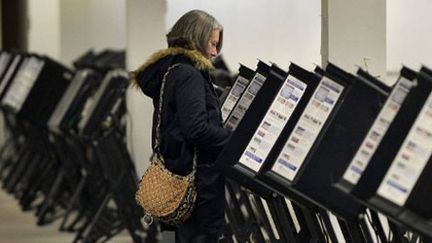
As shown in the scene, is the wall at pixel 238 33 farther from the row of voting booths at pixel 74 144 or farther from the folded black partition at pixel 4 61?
the folded black partition at pixel 4 61

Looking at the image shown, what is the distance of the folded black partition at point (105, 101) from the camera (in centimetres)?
798

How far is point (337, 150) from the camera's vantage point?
423cm

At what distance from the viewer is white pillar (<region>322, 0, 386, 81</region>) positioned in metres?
6.27

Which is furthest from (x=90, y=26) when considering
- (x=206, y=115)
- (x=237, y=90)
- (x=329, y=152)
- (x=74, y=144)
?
(x=329, y=152)

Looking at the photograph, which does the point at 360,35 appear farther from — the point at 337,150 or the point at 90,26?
the point at 90,26

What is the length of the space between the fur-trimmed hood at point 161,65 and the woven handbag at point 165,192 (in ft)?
0.18

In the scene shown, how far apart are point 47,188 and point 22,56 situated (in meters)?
1.21

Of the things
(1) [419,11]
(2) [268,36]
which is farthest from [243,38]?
(1) [419,11]

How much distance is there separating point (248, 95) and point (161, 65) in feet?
1.26

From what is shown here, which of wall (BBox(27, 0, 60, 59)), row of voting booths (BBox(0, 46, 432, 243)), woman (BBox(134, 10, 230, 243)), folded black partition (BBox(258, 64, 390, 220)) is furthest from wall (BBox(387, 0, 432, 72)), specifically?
wall (BBox(27, 0, 60, 59))

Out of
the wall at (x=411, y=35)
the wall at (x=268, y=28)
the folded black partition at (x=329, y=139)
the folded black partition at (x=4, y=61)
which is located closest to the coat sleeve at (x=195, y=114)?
the folded black partition at (x=329, y=139)

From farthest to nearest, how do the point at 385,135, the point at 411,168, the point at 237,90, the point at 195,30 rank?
the point at 237,90 < the point at 195,30 < the point at 385,135 < the point at 411,168

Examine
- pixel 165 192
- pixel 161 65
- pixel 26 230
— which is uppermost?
pixel 161 65

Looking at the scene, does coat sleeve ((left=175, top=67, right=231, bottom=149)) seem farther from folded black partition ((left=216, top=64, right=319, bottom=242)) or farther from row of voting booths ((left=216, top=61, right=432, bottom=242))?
folded black partition ((left=216, top=64, right=319, bottom=242))
